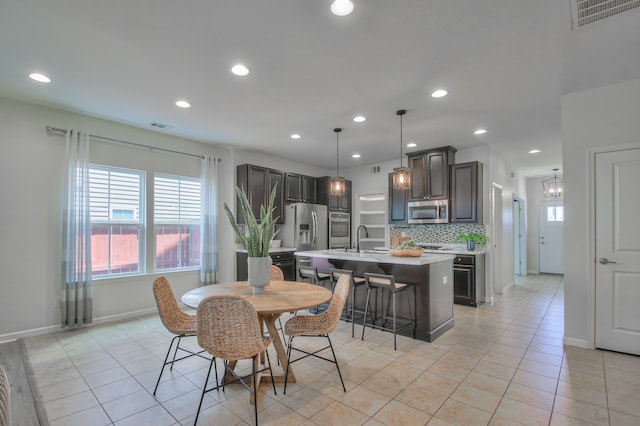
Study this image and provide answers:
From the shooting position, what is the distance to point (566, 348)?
11.0 ft

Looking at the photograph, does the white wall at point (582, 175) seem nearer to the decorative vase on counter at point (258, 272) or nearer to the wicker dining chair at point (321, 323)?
the wicker dining chair at point (321, 323)

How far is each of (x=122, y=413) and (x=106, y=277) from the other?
270 centimetres

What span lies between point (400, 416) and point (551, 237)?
8.79 metres

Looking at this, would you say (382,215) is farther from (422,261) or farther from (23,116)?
(23,116)

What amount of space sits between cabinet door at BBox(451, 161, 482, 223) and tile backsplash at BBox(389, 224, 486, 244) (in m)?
0.48

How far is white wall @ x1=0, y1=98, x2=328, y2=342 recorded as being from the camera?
143 inches

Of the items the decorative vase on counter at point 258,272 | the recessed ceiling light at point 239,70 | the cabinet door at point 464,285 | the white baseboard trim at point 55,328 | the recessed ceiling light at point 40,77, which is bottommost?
the white baseboard trim at point 55,328

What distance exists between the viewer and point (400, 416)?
7.06 feet

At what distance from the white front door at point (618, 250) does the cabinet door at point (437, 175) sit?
8.01ft

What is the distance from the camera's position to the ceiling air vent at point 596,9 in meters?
2.04

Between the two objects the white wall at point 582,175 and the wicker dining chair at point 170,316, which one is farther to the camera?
the white wall at point 582,175

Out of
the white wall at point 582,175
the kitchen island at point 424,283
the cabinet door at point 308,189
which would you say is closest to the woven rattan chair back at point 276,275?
the kitchen island at point 424,283

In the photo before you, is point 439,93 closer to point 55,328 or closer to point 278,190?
point 278,190

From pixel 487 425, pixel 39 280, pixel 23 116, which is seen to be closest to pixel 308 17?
pixel 487 425
